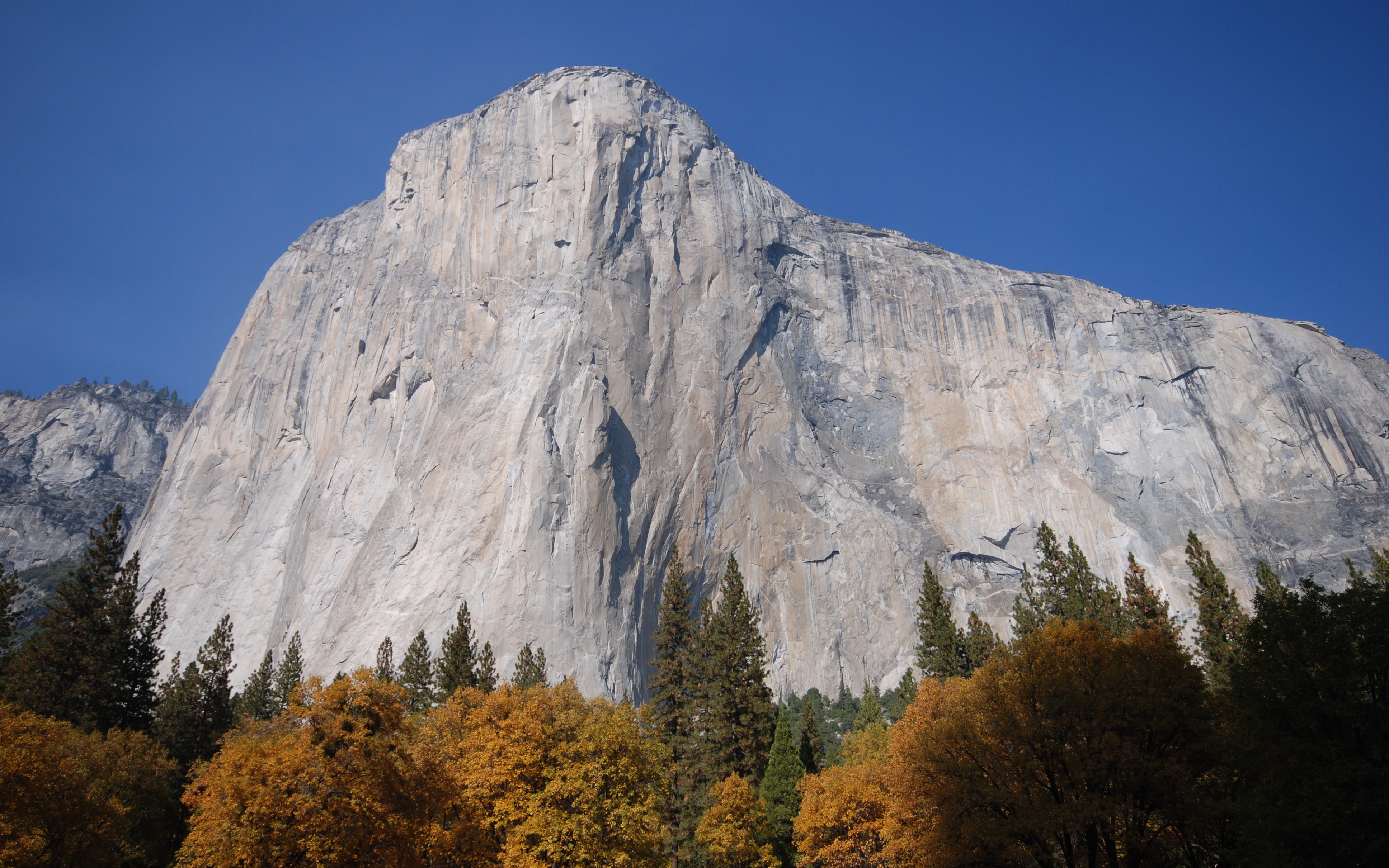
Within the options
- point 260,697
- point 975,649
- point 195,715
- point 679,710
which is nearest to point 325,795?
point 679,710

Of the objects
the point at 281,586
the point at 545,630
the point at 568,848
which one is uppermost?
the point at 281,586

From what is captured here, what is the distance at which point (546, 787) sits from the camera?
22.5 metres

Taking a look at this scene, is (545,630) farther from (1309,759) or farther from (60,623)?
(1309,759)

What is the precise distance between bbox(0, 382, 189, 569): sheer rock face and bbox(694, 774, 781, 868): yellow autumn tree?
13570 centimetres

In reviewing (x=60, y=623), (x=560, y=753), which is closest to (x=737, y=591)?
(x=560, y=753)

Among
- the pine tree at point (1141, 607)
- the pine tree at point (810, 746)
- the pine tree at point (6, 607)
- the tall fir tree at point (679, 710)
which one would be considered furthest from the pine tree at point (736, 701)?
the pine tree at point (6, 607)

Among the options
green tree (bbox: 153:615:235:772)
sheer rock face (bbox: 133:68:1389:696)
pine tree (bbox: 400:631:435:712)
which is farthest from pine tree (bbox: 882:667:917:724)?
green tree (bbox: 153:615:235:772)

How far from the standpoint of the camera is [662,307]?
83.8 metres

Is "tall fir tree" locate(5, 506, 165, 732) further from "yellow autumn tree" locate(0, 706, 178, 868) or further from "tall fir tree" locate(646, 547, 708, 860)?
"tall fir tree" locate(646, 547, 708, 860)

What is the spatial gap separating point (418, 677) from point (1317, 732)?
41087mm

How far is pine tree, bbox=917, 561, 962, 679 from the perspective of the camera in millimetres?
43719

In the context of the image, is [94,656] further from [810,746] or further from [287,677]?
[810,746]

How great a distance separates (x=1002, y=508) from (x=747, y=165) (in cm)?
5020

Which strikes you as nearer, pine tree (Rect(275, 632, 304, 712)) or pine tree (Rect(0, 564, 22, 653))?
pine tree (Rect(0, 564, 22, 653))
